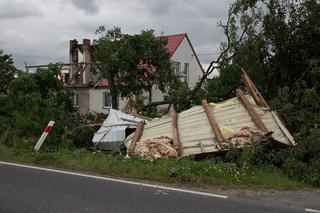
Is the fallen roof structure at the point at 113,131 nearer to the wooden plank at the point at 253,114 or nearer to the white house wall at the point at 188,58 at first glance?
the wooden plank at the point at 253,114

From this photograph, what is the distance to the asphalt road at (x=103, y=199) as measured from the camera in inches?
306

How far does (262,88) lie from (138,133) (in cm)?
523

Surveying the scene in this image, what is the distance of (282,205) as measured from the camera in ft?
27.5

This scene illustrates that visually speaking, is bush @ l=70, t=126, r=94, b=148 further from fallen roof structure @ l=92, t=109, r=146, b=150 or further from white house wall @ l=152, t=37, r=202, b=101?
white house wall @ l=152, t=37, r=202, b=101

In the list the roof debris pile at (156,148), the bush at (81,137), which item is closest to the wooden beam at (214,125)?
the roof debris pile at (156,148)

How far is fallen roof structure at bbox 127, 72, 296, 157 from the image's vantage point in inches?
490

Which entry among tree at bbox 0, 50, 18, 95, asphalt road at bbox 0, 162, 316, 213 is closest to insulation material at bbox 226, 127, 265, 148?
asphalt road at bbox 0, 162, 316, 213

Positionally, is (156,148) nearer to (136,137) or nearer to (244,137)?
(136,137)

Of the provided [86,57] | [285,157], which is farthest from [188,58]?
[285,157]

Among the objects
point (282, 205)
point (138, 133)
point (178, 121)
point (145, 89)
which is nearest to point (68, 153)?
point (138, 133)

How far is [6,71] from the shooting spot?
2669 cm

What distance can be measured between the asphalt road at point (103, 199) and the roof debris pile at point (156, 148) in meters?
2.48

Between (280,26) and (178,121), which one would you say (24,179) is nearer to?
(178,121)

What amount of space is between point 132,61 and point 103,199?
44.1ft
